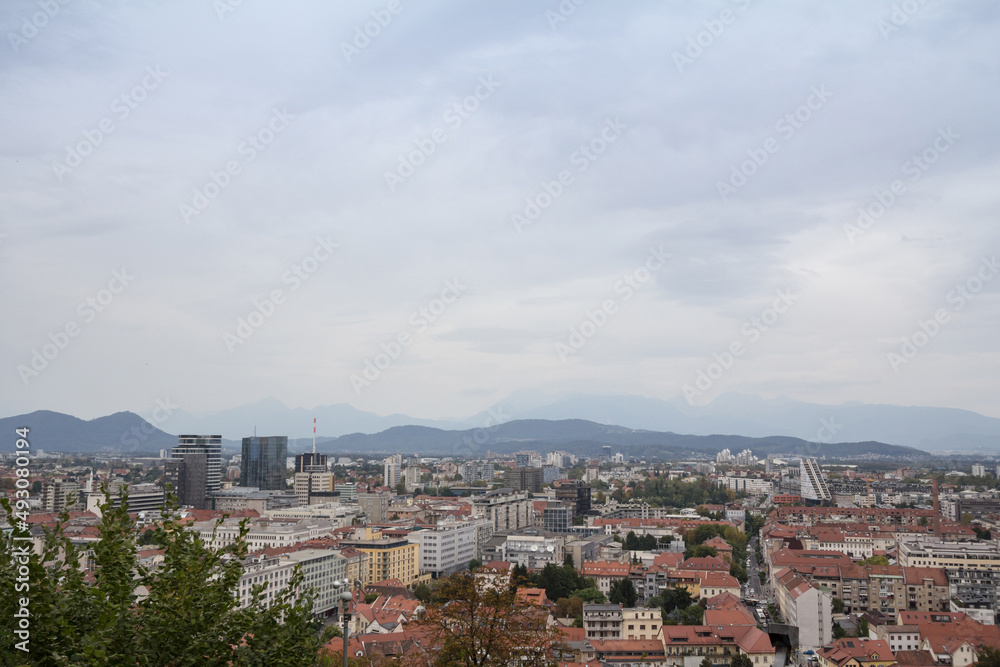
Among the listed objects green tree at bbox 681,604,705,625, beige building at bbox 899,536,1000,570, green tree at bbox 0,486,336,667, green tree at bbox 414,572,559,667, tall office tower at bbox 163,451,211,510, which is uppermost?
green tree at bbox 0,486,336,667

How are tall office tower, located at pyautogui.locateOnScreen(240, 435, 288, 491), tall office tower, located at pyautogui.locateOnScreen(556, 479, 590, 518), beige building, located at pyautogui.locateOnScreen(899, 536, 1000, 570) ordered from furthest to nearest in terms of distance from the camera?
tall office tower, located at pyautogui.locateOnScreen(240, 435, 288, 491)
tall office tower, located at pyautogui.locateOnScreen(556, 479, 590, 518)
beige building, located at pyautogui.locateOnScreen(899, 536, 1000, 570)

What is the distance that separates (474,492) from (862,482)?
104 feet

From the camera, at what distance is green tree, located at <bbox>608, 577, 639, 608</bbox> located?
22.1 meters

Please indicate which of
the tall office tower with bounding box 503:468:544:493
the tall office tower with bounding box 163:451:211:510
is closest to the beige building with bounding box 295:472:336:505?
the tall office tower with bounding box 163:451:211:510

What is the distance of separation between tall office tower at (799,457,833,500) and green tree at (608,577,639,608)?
1470 inches

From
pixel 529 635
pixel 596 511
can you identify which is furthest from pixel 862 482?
pixel 529 635

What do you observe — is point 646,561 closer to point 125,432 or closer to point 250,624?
point 250,624

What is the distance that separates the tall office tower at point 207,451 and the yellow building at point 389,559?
72.3 ft

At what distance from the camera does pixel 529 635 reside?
614 cm

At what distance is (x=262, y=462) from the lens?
57938 mm

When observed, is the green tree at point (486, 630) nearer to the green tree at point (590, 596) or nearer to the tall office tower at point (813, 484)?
the green tree at point (590, 596)

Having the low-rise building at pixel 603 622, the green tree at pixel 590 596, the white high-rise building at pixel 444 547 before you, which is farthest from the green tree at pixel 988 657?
the white high-rise building at pixel 444 547

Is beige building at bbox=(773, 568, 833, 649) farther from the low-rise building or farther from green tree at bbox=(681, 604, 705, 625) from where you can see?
the low-rise building

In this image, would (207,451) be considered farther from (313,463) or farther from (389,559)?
(389,559)
